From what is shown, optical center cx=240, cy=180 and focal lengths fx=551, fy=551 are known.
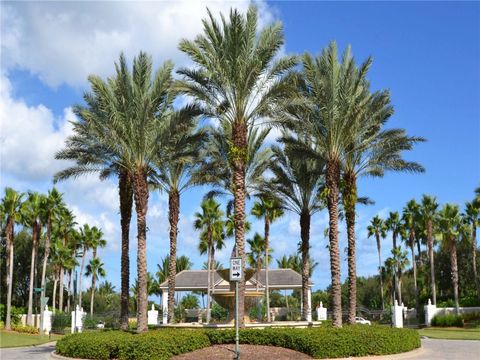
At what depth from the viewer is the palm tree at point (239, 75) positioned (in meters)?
22.6

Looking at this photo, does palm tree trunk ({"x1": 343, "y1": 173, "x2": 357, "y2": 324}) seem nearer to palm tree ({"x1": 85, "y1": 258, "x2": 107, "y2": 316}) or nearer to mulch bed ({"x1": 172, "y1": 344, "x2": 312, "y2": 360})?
mulch bed ({"x1": 172, "y1": 344, "x2": 312, "y2": 360})

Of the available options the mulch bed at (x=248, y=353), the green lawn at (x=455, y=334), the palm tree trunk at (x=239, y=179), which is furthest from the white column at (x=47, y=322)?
the mulch bed at (x=248, y=353)

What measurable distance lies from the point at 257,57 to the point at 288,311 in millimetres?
33484

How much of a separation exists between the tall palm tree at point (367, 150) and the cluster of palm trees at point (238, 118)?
52mm

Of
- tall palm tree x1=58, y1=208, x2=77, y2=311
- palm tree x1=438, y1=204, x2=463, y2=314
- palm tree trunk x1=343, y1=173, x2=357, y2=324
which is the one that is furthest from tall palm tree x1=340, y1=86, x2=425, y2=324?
tall palm tree x1=58, y1=208, x2=77, y2=311

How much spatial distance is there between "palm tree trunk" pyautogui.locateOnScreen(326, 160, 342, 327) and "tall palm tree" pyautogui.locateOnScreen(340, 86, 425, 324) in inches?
80.6

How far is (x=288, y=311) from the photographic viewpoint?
51.2 metres

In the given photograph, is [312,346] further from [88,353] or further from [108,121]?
[108,121]

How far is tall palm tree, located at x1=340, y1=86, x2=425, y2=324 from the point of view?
26859 mm

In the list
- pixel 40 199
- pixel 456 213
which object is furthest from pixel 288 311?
pixel 40 199

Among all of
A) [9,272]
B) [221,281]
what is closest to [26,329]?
[9,272]

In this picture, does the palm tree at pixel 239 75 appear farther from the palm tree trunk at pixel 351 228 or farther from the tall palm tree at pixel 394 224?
the tall palm tree at pixel 394 224

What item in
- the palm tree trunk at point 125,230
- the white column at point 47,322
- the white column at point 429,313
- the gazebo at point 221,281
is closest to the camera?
the palm tree trunk at point 125,230

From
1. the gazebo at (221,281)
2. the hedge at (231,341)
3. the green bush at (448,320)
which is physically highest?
the gazebo at (221,281)
